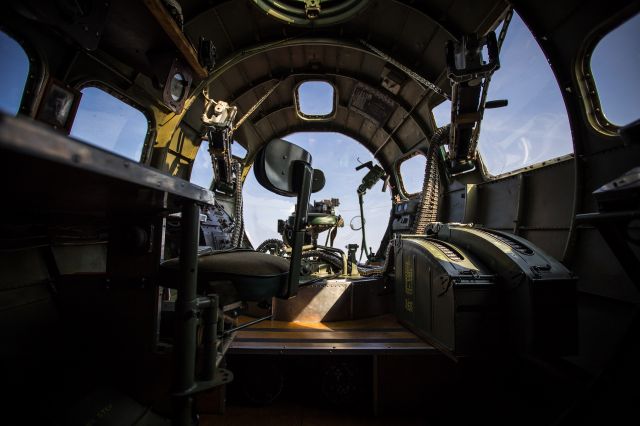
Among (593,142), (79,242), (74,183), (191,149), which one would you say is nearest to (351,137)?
(191,149)

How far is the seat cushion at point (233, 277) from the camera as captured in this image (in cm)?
118

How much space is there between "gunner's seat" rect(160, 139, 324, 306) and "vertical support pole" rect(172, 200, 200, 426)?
3.5 inches

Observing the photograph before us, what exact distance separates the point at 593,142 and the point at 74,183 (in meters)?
4.03

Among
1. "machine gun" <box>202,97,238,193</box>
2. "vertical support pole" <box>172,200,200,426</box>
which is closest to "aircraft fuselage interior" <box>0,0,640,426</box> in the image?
"vertical support pole" <box>172,200,200,426</box>

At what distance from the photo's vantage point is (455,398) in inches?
76.1

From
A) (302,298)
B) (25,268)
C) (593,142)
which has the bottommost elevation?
(302,298)

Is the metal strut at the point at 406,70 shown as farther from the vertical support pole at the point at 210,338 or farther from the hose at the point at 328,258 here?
the vertical support pole at the point at 210,338

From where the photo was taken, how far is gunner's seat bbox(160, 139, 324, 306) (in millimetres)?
1184

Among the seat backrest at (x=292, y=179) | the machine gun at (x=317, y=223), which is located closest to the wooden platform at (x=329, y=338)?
the seat backrest at (x=292, y=179)

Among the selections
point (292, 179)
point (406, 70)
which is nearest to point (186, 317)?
point (292, 179)

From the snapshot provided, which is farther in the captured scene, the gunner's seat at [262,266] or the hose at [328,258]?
the hose at [328,258]

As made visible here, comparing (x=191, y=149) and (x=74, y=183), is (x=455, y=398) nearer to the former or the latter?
(x=74, y=183)

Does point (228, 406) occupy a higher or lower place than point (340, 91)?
lower

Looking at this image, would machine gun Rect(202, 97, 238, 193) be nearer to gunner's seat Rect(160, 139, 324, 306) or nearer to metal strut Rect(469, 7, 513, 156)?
metal strut Rect(469, 7, 513, 156)
